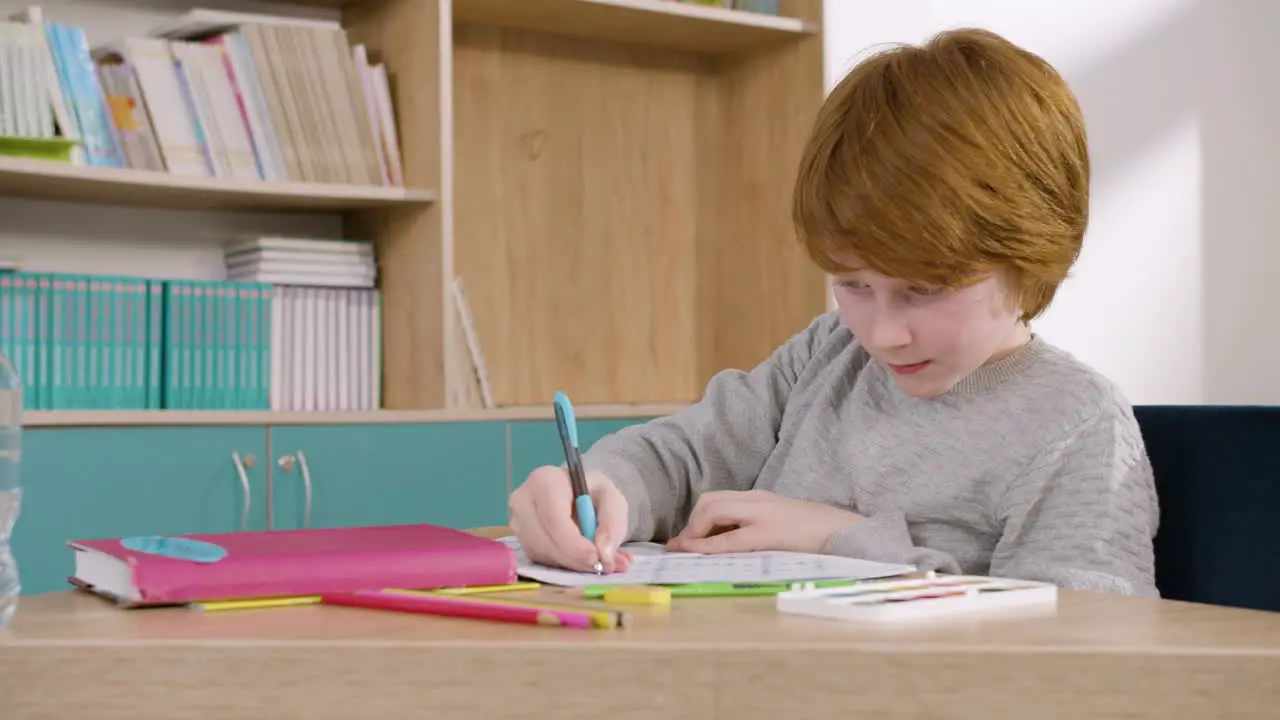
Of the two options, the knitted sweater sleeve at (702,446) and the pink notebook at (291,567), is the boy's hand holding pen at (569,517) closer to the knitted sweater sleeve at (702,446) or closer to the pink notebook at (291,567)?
the pink notebook at (291,567)

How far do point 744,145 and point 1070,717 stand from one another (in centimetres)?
294

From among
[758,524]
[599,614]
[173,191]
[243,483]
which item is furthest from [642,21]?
[599,614]

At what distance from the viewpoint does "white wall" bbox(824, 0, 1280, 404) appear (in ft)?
13.0

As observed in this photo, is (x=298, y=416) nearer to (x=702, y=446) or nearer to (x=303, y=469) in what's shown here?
(x=303, y=469)

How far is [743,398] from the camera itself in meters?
1.61

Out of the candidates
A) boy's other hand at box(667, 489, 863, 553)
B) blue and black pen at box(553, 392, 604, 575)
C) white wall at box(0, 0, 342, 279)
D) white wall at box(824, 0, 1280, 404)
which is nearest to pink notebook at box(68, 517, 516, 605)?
blue and black pen at box(553, 392, 604, 575)

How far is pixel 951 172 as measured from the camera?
1191 millimetres

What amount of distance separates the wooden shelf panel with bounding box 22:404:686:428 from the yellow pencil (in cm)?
172

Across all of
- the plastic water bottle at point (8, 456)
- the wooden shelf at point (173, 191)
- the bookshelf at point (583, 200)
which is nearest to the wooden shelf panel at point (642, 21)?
the bookshelf at point (583, 200)

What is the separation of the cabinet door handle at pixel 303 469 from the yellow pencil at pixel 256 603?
71.4 inches

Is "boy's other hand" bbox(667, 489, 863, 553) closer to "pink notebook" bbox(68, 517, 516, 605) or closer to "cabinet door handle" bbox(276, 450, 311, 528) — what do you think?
"pink notebook" bbox(68, 517, 516, 605)

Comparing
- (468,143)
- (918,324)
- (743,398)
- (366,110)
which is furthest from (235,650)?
(468,143)

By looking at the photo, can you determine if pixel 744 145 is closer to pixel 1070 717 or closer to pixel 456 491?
pixel 456 491

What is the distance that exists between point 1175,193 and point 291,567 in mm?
3529
